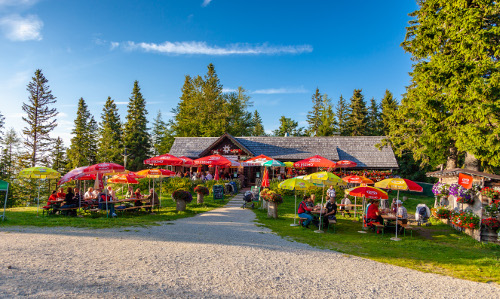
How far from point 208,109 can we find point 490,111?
130 feet

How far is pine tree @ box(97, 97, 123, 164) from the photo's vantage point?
45219mm

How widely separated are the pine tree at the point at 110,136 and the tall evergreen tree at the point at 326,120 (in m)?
33.2

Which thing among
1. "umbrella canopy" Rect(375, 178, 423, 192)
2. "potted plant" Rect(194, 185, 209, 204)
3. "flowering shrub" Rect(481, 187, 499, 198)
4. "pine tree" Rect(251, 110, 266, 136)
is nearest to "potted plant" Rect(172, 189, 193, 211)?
"potted plant" Rect(194, 185, 209, 204)

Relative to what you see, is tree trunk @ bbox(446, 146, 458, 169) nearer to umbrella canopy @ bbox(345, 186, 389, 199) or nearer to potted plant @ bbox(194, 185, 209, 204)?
umbrella canopy @ bbox(345, 186, 389, 199)

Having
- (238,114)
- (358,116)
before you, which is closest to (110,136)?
(238,114)

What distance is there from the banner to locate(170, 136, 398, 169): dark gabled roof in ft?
46.9

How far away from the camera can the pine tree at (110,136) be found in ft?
148

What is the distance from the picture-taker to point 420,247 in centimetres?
1006

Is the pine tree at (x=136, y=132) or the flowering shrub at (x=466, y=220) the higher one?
the pine tree at (x=136, y=132)

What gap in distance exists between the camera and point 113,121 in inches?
1925

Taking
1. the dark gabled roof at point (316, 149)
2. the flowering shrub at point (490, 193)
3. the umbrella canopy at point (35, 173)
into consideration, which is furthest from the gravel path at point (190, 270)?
the dark gabled roof at point (316, 149)

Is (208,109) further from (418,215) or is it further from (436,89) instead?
(418,215)

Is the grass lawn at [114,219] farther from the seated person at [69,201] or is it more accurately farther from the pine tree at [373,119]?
the pine tree at [373,119]

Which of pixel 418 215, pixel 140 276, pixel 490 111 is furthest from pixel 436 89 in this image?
pixel 140 276
